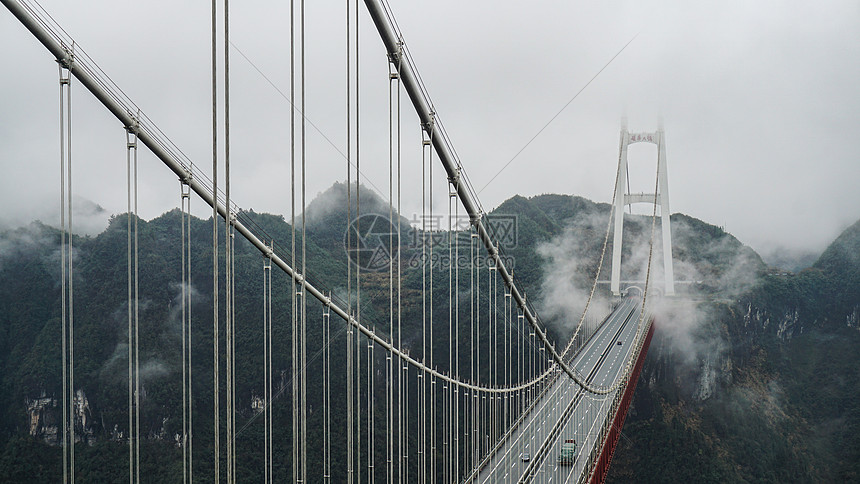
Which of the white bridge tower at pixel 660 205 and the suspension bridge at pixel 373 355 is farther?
the white bridge tower at pixel 660 205

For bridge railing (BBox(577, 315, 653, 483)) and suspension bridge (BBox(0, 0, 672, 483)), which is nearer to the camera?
suspension bridge (BBox(0, 0, 672, 483))

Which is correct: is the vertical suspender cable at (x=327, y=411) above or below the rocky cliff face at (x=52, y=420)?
above

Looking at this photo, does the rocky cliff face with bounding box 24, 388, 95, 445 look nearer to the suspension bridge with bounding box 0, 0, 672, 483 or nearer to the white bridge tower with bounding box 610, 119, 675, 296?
the suspension bridge with bounding box 0, 0, 672, 483

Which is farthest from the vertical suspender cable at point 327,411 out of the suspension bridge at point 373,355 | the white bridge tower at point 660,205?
the white bridge tower at point 660,205

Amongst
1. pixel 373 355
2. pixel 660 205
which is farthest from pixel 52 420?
pixel 660 205

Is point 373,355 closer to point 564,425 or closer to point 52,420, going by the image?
point 564,425

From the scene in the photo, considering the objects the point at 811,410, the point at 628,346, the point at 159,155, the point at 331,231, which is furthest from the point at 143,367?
the point at 811,410

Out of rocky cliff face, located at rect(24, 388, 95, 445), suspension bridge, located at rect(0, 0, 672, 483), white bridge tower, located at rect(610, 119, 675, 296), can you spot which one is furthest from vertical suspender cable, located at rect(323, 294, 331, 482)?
white bridge tower, located at rect(610, 119, 675, 296)

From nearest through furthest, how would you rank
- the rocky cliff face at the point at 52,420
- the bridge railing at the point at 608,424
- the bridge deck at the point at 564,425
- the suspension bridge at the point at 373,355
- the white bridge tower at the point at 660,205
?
the suspension bridge at the point at 373,355, the bridge railing at the point at 608,424, the bridge deck at the point at 564,425, the rocky cliff face at the point at 52,420, the white bridge tower at the point at 660,205

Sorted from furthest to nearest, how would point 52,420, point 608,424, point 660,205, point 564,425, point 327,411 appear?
point 660,205 → point 52,420 → point 327,411 → point 564,425 → point 608,424

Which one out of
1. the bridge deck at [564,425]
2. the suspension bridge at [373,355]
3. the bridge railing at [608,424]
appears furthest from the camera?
the bridge deck at [564,425]

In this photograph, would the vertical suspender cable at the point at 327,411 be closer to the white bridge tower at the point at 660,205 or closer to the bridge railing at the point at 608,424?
the bridge railing at the point at 608,424
